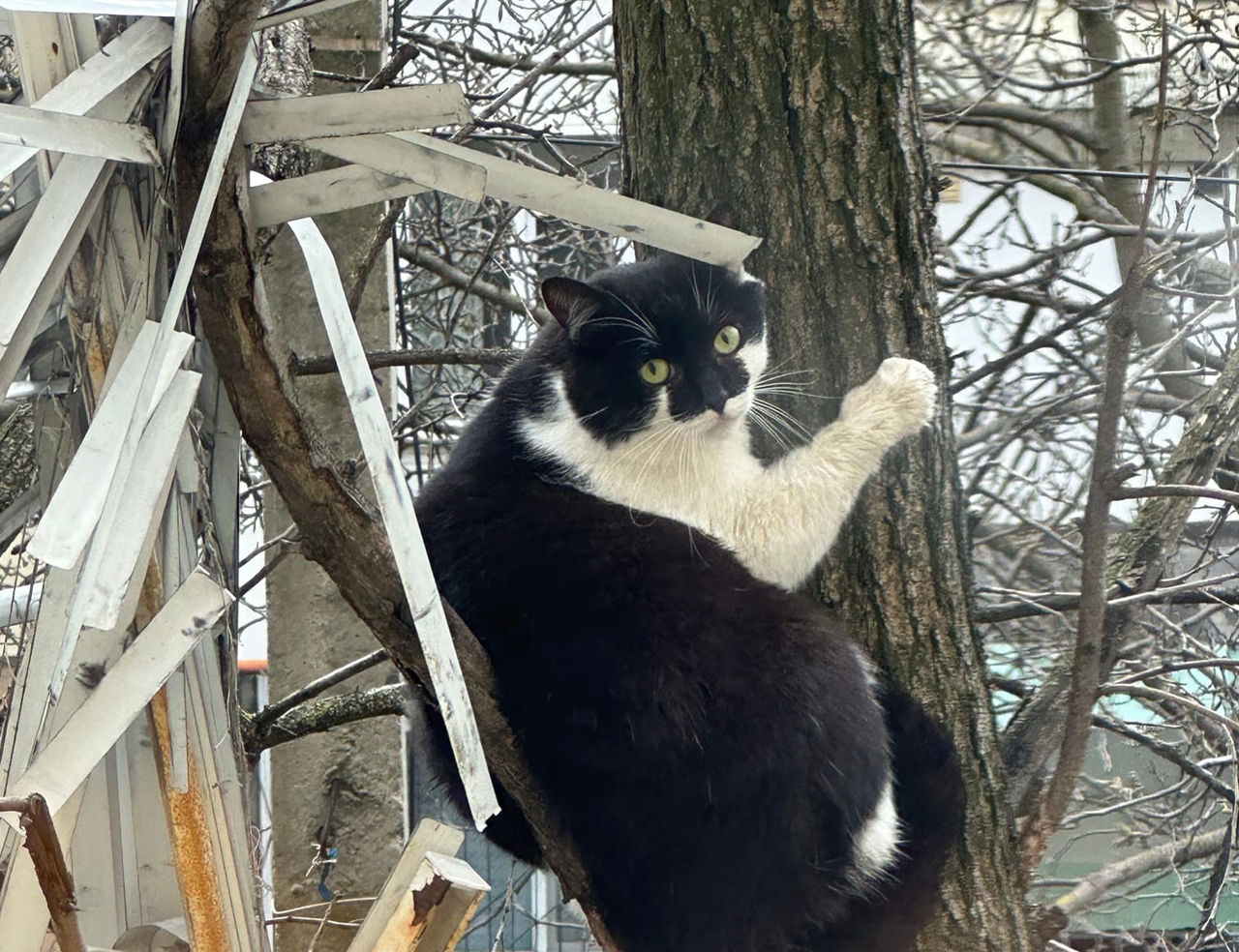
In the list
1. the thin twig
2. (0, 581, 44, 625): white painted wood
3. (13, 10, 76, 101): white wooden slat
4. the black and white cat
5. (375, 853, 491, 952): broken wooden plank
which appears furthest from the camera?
the thin twig

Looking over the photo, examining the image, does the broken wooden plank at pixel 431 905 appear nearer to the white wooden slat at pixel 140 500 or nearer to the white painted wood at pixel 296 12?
the white wooden slat at pixel 140 500

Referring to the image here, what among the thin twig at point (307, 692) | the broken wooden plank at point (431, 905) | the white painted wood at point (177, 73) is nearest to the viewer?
the white painted wood at point (177, 73)

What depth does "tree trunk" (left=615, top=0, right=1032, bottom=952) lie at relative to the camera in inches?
83.5

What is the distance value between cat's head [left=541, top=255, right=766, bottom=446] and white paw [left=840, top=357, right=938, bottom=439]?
0.87 feet

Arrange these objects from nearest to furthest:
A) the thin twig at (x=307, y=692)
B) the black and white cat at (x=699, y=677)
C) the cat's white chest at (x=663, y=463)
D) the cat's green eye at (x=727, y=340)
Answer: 1. the black and white cat at (x=699, y=677)
2. the cat's white chest at (x=663, y=463)
3. the cat's green eye at (x=727, y=340)
4. the thin twig at (x=307, y=692)

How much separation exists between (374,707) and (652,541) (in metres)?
1.16

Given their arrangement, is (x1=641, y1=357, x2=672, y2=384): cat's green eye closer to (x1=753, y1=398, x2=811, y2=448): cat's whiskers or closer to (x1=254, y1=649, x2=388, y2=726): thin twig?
(x1=753, y1=398, x2=811, y2=448): cat's whiskers

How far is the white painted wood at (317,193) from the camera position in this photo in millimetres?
1303

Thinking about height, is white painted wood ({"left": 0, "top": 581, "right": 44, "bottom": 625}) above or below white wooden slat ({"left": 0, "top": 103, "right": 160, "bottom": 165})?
below

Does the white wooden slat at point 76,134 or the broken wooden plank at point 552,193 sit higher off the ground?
the white wooden slat at point 76,134

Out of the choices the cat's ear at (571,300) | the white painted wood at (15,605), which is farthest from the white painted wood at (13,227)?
the cat's ear at (571,300)

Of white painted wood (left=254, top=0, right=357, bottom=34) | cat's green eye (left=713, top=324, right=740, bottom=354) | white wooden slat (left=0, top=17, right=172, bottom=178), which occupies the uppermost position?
white painted wood (left=254, top=0, right=357, bottom=34)

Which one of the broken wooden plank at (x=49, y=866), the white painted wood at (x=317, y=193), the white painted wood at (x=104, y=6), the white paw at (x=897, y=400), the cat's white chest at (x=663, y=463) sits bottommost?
the broken wooden plank at (x=49, y=866)

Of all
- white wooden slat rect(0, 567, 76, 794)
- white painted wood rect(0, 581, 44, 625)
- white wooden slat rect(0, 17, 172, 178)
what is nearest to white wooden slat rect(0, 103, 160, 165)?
white wooden slat rect(0, 17, 172, 178)
